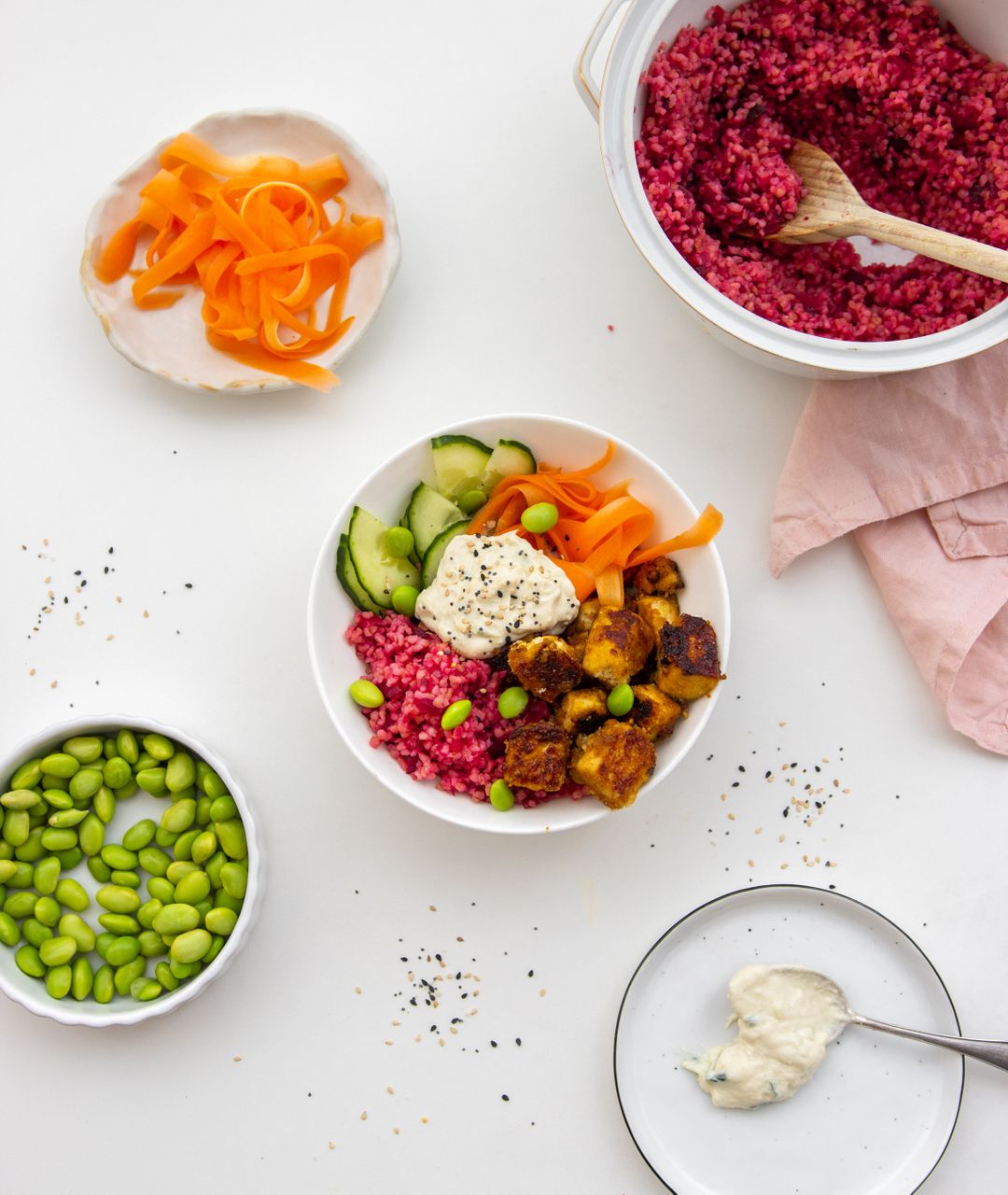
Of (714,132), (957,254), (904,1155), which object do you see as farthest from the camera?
(904,1155)

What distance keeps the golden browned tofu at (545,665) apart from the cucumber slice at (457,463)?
40cm

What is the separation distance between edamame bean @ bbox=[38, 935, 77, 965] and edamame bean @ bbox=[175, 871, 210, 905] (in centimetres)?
28

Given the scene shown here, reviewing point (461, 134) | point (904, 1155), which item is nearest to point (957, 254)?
point (461, 134)

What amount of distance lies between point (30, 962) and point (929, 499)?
2.35m

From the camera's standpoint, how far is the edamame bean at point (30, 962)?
2.51m

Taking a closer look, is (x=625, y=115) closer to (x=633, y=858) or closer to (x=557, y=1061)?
(x=633, y=858)

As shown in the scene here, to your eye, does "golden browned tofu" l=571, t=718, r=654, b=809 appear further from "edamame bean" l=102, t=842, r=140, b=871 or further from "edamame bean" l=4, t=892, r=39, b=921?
"edamame bean" l=4, t=892, r=39, b=921

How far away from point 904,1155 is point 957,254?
6.62 feet

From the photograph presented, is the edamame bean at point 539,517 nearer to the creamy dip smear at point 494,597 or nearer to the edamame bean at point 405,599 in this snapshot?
the creamy dip smear at point 494,597

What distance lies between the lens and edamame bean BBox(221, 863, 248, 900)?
2.49 m

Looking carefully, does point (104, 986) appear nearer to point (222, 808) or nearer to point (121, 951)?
point (121, 951)

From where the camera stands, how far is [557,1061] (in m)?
2.59

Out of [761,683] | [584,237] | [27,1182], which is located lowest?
[27,1182]

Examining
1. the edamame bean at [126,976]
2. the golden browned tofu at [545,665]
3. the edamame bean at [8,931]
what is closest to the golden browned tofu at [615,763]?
the golden browned tofu at [545,665]
